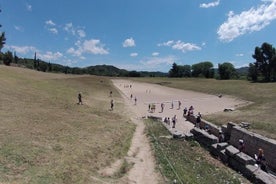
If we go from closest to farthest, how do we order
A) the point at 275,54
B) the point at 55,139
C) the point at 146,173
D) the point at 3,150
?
the point at 3,150 < the point at 146,173 < the point at 55,139 < the point at 275,54

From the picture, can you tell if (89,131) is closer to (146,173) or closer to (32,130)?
(32,130)

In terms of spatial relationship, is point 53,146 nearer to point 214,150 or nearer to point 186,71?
point 214,150

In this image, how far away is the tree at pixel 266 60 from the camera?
10306 centimetres

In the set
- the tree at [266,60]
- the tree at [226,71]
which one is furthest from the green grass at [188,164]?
the tree at [226,71]

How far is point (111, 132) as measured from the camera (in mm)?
24938

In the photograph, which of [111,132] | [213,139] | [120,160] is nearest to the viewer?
[120,160]

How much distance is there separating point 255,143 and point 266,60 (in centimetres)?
9430

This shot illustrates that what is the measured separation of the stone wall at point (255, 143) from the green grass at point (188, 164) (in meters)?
3.79

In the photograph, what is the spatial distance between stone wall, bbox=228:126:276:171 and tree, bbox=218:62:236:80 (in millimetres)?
128849

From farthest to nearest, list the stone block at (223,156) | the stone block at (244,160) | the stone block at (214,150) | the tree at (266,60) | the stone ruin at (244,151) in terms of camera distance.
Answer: the tree at (266,60)
the stone block at (214,150)
the stone block at (223,156)
the stone block at (244,160)
the stone ruin at (244,151)

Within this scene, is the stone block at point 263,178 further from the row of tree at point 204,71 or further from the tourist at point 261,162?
the row of tree at point 204,71

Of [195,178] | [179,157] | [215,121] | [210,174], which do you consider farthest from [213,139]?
[215,121]

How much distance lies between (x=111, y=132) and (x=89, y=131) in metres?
2.14

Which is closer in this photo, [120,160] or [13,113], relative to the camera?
[120,160]
